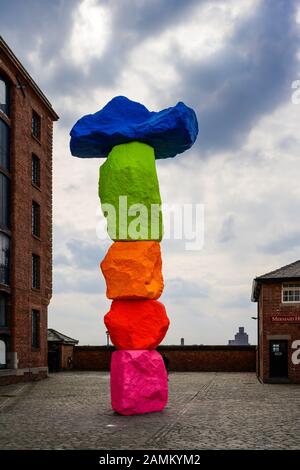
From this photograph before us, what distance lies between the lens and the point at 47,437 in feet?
44.2

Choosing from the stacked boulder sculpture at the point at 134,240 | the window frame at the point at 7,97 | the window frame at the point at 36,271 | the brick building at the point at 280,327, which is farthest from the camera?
the window frame at the point at 36,271

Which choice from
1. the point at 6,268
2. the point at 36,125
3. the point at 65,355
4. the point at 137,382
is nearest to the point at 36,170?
the point at 36,125

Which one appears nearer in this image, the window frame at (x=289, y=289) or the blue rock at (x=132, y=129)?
the blue rock at (x=132, y=129)

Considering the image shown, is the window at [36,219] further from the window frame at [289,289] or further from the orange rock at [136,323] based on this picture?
the orange rock at [136,323]

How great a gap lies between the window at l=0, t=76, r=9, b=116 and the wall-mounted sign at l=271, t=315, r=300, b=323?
17063 mm

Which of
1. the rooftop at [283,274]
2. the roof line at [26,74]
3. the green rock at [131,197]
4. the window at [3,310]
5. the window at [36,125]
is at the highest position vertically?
the roof line at [26,74]

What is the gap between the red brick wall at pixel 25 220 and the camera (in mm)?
32344

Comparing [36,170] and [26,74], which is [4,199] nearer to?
[36,170]

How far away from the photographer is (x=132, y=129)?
18.5 m

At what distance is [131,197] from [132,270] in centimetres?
202

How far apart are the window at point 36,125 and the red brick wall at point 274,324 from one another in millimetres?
15046

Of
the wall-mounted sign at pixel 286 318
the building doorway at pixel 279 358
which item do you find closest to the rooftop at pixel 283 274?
the wall-mounted sign at pixel 286 318

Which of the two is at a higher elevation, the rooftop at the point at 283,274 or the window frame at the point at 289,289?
the rooftop at the point at 283,274

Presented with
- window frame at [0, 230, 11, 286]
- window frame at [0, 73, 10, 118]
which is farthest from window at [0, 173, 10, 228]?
window frame at [0, 73, 10, 118]
